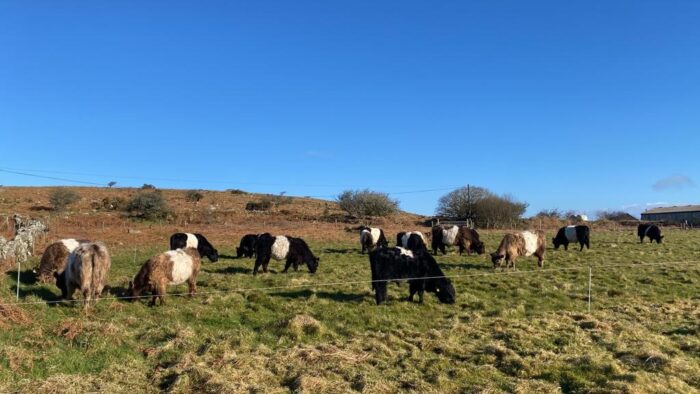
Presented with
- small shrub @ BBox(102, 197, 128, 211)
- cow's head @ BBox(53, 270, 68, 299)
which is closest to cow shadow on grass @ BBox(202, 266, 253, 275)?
cow's head @ BBox(53, 270, 68, 299)

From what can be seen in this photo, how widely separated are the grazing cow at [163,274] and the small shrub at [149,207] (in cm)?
3775

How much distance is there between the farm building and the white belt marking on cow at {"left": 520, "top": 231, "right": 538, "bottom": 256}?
3730 inches

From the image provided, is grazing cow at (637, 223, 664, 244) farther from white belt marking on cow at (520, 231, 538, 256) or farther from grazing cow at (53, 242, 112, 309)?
grazing cow at (53, 242, 112, 309)

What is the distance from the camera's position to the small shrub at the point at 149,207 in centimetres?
4922

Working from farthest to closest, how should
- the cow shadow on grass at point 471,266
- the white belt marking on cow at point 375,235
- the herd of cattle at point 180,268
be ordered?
the white belt marking on cow at point 375,235
the cow shadow on grass at point 471,266
the herd of cattle at point 180,268

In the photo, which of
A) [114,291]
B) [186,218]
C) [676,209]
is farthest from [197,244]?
[676,209]

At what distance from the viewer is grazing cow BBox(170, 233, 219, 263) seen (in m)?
21.7

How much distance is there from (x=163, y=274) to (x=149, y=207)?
41.1m

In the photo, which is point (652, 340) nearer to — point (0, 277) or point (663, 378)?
point (663, 378)

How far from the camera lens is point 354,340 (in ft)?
31.5

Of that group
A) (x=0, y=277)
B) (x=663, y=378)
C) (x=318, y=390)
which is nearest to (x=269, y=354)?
(x=318, y=390)

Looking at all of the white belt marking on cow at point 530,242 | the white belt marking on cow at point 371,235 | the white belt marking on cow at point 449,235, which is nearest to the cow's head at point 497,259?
the white belt marking on cow at point 530,242

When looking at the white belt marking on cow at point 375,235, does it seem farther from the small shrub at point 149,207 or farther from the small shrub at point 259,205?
the small shrub at point 259,205

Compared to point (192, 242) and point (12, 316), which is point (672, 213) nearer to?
point (192, 242)
